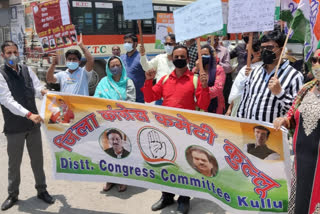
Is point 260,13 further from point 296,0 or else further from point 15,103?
point 15,103

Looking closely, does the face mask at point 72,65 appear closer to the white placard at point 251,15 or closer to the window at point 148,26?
the white placard at point 251,15

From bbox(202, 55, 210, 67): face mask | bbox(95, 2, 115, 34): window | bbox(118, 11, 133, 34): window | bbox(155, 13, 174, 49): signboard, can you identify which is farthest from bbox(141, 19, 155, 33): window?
bbox(202, 55, 210, 67): face mask

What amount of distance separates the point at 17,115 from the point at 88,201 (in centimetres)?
131

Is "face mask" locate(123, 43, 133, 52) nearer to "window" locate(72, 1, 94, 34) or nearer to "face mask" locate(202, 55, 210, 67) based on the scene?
"face mask" locate(202, 55, 210, 67)

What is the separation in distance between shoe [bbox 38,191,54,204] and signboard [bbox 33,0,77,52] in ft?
6.13

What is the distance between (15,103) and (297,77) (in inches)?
111

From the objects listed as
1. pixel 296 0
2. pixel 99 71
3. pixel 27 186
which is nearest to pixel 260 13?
pixel 296 0

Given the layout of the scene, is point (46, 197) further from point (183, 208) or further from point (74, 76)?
point (183, 208)

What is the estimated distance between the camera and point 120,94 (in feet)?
14.5

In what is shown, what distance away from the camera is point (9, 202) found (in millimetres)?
4047

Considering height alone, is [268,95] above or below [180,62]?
below

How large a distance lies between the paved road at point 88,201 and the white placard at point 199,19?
6.32 feet

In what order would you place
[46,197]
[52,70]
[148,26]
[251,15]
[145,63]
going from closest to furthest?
[251,15]
[46,197]
[52,70]
[145,63]
[148,26]

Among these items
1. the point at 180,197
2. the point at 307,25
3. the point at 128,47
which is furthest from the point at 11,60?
the point at 307,25
